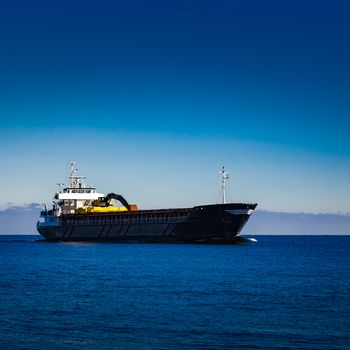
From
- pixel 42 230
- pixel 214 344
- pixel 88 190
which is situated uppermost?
pixel 88 190

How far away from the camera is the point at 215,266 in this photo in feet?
233

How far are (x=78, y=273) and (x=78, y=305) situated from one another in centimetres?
2420

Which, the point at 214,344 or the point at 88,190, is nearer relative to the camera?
the point at 214,344

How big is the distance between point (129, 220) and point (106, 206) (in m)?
19.9

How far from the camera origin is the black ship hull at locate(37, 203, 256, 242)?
110 m

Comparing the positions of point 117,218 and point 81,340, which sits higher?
point 117,218

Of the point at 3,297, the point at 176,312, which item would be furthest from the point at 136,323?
the point at 3,297

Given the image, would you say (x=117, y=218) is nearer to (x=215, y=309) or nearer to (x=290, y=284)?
(x=290, y=284)

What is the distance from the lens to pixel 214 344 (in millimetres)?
27719

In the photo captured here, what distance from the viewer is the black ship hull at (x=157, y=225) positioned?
4328 inches

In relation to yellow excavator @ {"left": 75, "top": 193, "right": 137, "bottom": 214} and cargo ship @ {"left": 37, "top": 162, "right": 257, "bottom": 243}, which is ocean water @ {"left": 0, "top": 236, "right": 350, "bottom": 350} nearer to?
cargo ship @ {"left": 37, "top": 162, "right": 257, "bottom": 243}

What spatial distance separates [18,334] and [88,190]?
119 metres

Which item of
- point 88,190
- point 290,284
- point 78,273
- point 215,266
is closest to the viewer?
point 290,284

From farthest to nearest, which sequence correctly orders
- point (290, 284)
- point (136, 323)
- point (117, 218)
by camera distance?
1. point (117, 218)
2. point (290, 284)
3. point (136, 323)
